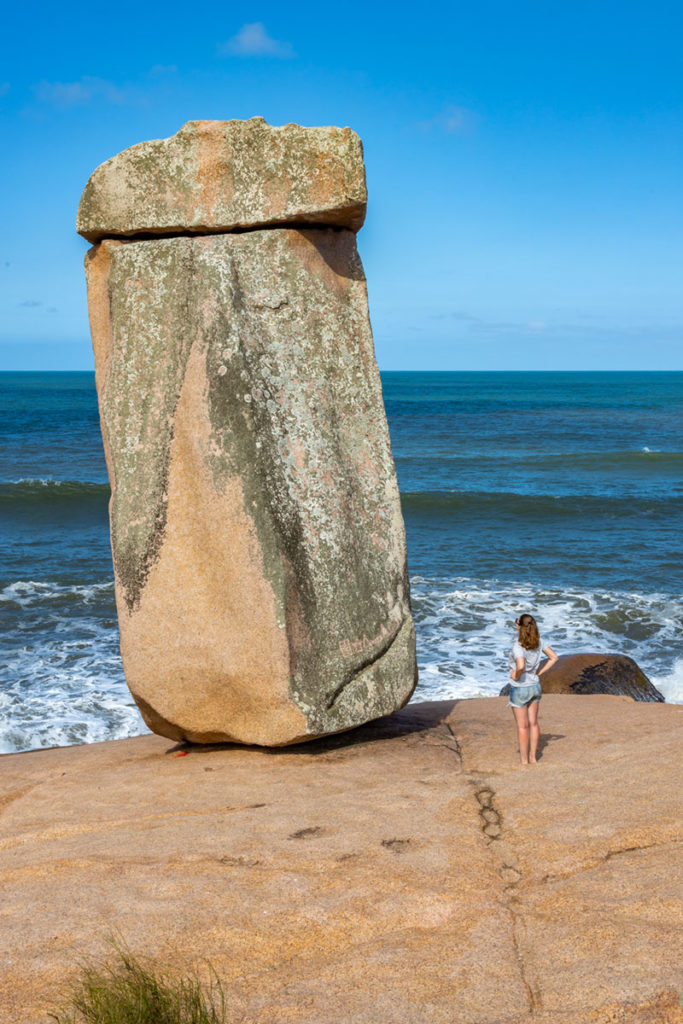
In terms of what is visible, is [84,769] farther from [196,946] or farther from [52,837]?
[196,946]

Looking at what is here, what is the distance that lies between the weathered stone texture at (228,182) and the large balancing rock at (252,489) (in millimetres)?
152

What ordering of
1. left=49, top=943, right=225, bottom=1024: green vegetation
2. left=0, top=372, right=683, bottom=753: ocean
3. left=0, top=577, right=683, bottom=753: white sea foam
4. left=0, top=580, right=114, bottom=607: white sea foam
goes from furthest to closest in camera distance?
left=0, top=580, right=114, bottom=607: white sea foam < left=0, top=372, right=683, bottom=753: ocean < left=0, top=577, right=683, bottom=753: white sea foam < left=49, top=943, right=225, bottom=1024: green vegetation

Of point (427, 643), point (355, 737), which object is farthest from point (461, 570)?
point (355, 737)

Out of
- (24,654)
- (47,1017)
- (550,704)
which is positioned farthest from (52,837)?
(24,654)

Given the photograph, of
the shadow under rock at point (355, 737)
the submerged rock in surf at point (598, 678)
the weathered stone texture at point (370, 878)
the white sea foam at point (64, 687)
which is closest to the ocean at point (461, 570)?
the white sea foam at point (64, 687)

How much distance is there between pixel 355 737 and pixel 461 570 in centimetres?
947

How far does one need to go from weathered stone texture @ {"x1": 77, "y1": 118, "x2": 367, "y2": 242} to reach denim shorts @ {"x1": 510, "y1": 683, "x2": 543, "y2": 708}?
10.7 feet

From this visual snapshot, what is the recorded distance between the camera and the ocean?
10359 mm

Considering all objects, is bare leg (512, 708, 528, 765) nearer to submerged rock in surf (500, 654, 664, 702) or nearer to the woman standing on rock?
the woman standing on rock

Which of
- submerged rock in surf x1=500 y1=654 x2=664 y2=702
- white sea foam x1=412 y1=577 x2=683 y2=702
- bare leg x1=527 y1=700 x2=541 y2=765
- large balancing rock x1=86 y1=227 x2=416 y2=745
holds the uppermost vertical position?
large balancing rock x1=86 y1=227 x2=416 y2=745

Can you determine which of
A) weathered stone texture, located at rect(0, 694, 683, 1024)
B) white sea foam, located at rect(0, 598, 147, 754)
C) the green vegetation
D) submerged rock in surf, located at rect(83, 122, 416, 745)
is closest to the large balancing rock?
submerged rock in surf, located at rect(83, 122, 416, 745)

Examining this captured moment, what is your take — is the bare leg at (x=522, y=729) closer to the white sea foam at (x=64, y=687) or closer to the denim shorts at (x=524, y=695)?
the denim shorts at (x=524, y=695)

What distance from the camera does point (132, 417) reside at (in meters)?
6.28

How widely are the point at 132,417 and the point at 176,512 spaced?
714 mm
